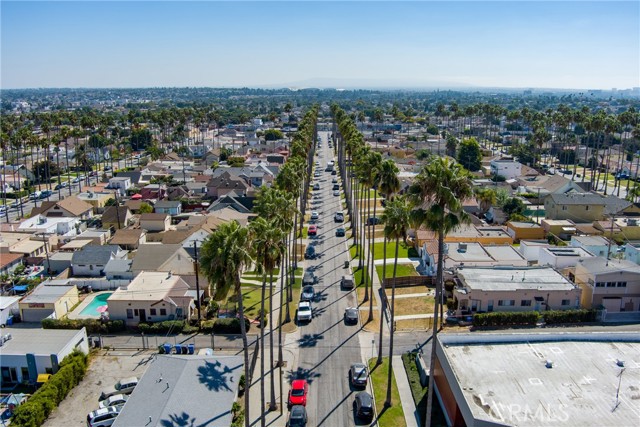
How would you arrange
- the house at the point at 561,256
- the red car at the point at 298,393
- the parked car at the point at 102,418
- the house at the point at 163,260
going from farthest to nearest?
the house at the point at 561,256, the house at the point at 163,260, the red car at the point at 298,393, the parked car at the point at 102,418

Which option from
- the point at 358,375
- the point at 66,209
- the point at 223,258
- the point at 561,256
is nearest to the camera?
the point at 223,258

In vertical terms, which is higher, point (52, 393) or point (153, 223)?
point (153, 223)

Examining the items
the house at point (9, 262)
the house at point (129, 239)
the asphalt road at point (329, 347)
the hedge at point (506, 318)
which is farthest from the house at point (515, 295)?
the house at point (9, 262)

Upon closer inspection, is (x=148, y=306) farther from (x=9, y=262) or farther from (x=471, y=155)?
(x=471, y=155)

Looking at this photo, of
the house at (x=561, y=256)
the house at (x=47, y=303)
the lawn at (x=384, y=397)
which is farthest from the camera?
the house at (x=561, y=256)

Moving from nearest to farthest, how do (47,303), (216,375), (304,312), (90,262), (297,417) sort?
1. (297,417)
2. (216,375)
3. (304,312)
4. (47,303)
5. (90,262)

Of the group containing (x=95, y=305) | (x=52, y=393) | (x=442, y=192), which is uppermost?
(x=442, y=192)

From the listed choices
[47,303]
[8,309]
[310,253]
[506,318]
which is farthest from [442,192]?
[8,309]

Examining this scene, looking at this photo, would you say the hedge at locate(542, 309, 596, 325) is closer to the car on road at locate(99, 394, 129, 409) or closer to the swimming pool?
the car on road at locate(99, 394, 129, 409)

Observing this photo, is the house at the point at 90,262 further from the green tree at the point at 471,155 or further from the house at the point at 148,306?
the green tree at the point at 471,155
